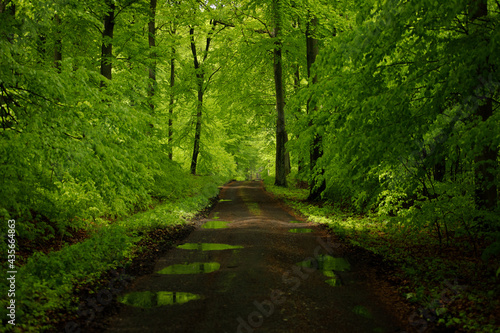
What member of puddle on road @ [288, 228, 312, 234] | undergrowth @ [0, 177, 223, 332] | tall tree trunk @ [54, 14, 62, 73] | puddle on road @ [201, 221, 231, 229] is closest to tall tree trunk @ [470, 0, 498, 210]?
puddle on road @ [288, 228, 312, 234]

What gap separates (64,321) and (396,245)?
299 inches

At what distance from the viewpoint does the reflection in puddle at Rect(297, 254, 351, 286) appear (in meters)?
6.81

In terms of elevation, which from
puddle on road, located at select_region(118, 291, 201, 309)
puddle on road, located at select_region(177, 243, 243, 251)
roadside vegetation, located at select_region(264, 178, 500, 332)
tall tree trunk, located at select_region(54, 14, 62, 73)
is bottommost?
puddle on road, located at select_region(118, 291, 201, 309)

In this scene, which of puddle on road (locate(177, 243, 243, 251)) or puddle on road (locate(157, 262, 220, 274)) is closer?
puddle on road (locate(157, 262, 220, 274))

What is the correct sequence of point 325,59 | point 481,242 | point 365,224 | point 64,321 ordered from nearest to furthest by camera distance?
1. point 64,321
2. point 325,59
3. point 481,242
4. point 365,224

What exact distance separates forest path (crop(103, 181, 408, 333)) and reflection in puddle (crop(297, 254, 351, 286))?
21mm

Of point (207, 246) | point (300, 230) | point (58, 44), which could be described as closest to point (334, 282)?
point (207, 246)

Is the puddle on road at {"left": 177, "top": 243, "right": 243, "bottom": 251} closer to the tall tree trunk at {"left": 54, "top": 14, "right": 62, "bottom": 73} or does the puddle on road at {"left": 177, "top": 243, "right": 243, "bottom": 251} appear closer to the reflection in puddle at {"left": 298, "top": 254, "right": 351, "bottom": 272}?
the reflection in puddle at {"left": 298, "top": 254, "right": 351, "bottom": 272}

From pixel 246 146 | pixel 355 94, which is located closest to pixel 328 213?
pixel 355 94

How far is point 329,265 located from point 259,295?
101 inches

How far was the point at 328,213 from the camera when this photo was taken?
46.5 feet

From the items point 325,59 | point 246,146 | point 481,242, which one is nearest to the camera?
point 325,59

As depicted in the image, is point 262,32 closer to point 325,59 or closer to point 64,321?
point 325,59

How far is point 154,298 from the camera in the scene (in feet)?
18.2
